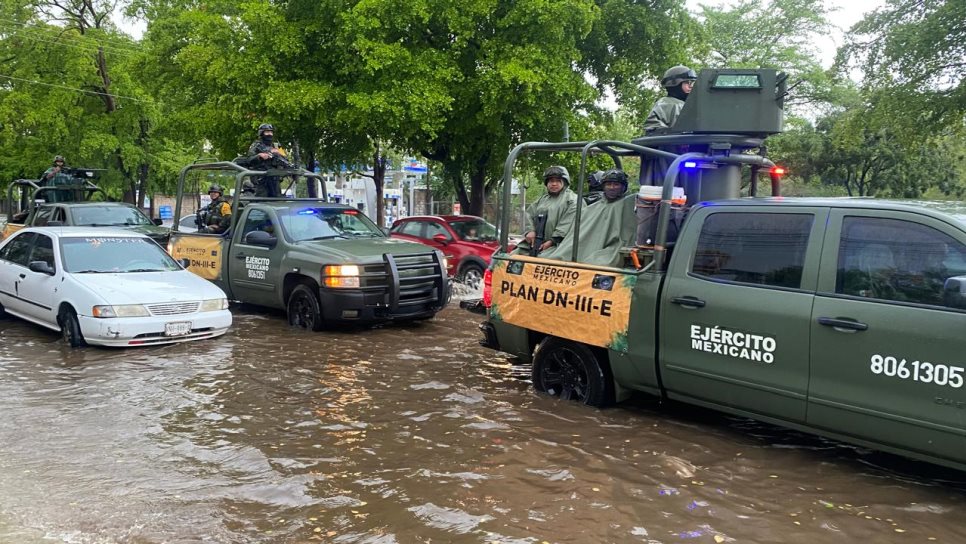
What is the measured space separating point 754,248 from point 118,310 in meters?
6.72

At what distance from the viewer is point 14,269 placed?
9.95 metres

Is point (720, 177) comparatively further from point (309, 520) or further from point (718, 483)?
point (309, 520)

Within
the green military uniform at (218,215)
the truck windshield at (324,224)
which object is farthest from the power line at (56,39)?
the truck windshield at (324,224)

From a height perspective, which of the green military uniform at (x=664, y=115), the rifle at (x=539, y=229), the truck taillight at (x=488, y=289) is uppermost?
the green military uniform at (x=664, y=115)

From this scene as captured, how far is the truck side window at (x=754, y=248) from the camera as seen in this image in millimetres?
4922

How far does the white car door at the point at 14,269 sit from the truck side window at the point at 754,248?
854 centimetres

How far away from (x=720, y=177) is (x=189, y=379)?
5283 millimetres

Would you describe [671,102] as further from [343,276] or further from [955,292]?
[343,276]

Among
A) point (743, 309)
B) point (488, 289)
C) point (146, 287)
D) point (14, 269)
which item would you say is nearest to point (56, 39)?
point (14, 269)

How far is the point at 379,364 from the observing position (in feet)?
26.9

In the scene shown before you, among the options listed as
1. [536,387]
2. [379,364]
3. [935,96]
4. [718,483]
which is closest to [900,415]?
[718,483]

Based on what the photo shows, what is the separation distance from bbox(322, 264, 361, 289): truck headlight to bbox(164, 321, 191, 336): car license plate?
1.73 metres

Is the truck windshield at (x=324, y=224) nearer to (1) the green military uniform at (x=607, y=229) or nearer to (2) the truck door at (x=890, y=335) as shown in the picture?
(1) the green military uniform at (x=607, y=229)

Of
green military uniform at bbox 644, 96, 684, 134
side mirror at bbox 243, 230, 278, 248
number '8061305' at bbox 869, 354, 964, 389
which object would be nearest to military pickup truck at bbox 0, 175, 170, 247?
side mirror at bbox 243, 230, 278, 248
